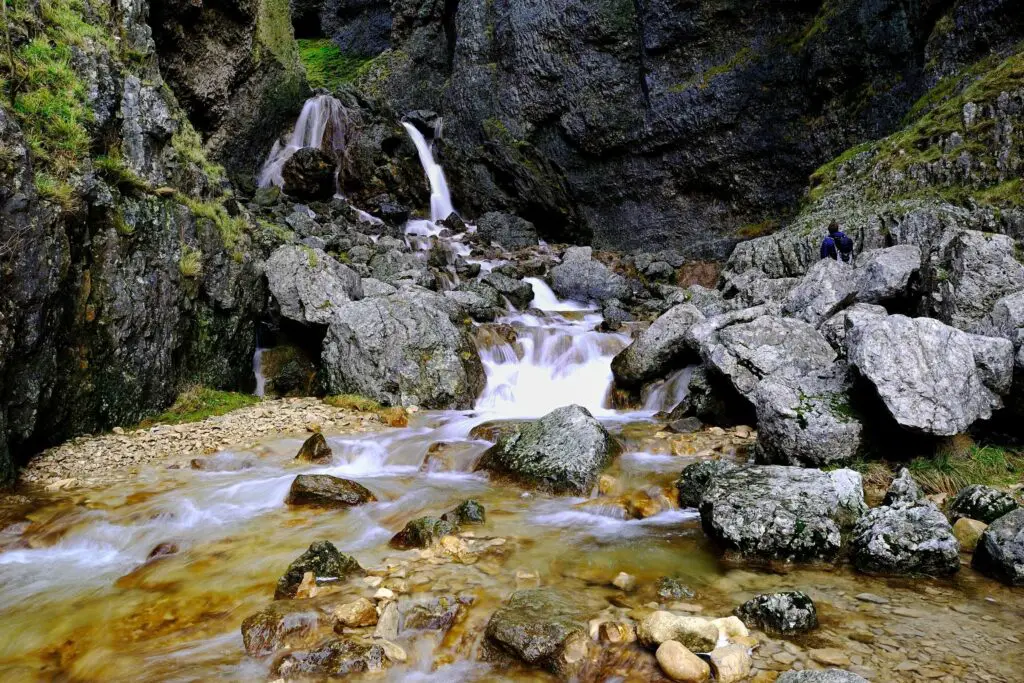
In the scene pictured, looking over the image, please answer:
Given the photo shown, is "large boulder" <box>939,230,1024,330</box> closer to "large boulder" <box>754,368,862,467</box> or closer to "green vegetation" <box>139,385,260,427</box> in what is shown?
"large boulder" <box>754,368,862,467</box>

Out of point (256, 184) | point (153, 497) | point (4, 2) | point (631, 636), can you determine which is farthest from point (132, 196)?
point (256, 184)

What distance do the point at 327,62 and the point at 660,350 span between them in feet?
143

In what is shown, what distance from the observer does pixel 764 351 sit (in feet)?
31.3

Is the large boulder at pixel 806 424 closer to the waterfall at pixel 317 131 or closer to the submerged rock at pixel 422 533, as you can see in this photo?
the submerged rock at pixel 422 533

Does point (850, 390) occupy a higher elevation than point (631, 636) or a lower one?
higher

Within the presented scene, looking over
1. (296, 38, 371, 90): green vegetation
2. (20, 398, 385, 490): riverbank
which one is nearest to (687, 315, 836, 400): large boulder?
(20, 398, 385, 490): riverbank

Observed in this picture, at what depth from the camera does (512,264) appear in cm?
2420

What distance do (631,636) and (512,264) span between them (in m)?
20.5

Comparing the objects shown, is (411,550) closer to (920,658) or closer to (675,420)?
(920,658)

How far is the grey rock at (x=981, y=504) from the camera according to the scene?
18.9 ft

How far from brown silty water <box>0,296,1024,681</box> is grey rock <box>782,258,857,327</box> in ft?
10.9

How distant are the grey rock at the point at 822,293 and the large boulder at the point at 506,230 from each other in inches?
713

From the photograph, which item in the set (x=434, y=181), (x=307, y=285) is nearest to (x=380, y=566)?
(x=307, y=285)

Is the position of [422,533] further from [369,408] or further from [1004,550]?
[369,408]
